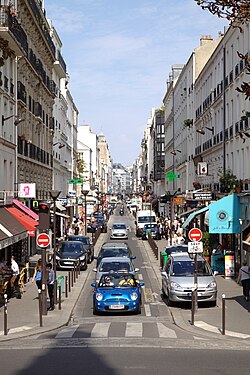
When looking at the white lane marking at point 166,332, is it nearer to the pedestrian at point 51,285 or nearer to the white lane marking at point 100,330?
the white lane marking at point 100,330

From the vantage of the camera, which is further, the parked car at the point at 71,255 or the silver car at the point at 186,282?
the parked car at the point at 71,255

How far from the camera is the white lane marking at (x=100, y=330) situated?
1710 centimetres

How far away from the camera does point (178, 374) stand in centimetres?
1208

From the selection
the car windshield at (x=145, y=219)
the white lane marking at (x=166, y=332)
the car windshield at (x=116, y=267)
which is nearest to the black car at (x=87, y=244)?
the car windshield at (x=116, y=267)

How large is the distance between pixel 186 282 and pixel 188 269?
137cm

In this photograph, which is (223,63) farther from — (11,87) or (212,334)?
(212,334)

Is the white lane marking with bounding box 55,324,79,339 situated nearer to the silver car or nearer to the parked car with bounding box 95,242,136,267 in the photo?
the silver car

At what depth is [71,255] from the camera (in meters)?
35.8

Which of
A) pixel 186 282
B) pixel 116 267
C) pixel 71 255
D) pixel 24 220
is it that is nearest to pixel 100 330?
pixel 186 282

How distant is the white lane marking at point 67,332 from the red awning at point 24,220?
1067 cm

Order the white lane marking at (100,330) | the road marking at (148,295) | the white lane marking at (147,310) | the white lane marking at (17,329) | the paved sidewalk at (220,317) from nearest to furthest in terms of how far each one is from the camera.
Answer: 1. the white lane marking at (100,330)
2. the paved sidewalk at (220,317)
3. the white lane marking at (17,329)
4. the white lane marking at (147,310)
5. the road marking at (148,295)

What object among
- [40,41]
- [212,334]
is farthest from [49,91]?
[212,334]

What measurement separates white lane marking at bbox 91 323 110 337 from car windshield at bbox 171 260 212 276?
524 cm

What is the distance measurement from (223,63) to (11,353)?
3103 centimetres
